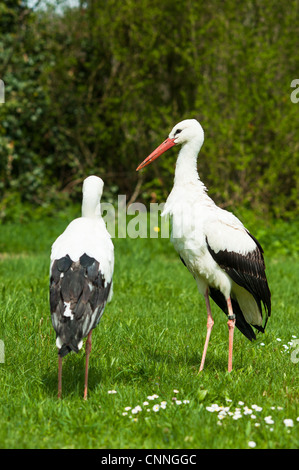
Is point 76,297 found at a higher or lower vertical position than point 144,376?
higher

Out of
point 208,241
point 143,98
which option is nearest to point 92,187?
point 208,241

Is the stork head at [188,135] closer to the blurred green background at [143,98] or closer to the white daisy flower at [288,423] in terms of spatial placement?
the white daisy flower at [288,423]

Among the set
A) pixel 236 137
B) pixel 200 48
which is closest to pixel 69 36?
pixel 200 48

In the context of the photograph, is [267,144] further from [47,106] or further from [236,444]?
[236,444]

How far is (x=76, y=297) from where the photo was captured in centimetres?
325

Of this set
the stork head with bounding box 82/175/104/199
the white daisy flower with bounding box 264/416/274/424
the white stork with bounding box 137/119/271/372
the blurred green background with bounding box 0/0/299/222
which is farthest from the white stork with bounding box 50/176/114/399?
the blurred green background with bounding box 0/0/299/222

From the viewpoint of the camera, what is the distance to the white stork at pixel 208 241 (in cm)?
391

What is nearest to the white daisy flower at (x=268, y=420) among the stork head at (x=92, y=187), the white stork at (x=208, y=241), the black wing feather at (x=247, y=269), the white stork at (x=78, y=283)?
the white stork at (x=208, y=241)

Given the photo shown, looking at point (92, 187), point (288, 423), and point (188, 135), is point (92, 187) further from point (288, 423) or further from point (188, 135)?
point (288, 423)

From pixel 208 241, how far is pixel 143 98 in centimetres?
793

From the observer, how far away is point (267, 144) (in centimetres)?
1055

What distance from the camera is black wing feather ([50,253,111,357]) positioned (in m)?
3.18

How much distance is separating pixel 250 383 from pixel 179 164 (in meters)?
1.49

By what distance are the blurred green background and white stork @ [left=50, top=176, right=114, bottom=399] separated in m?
6.62
